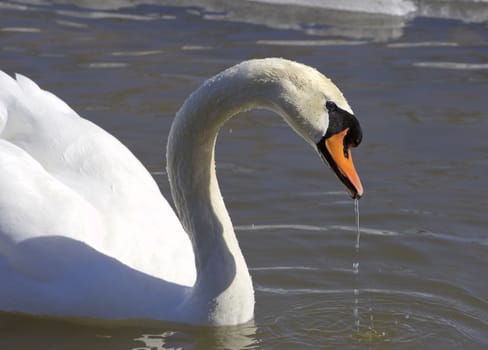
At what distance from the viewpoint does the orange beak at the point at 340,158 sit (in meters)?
5.14

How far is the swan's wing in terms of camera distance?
5.91 m

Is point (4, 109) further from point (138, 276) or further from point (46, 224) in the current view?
point (138, 276)

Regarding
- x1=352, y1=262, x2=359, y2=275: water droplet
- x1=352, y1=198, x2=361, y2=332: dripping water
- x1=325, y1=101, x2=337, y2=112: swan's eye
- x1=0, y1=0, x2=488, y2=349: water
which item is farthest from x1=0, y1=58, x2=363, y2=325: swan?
x1=352, y1=262, x2=359, y2=275: water droplet

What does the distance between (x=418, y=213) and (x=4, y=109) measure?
246 cm

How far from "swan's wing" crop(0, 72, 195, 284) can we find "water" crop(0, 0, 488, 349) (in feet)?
1.31

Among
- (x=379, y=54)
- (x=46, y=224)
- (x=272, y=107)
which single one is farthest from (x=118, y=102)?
(x=272, y=107)

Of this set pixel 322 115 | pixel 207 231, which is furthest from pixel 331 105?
pixel 207 231

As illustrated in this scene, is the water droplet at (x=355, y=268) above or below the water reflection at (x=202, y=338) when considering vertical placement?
above

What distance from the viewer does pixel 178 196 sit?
5805mm

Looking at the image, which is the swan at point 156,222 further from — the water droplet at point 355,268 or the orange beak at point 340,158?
the water droplet at point 355,268

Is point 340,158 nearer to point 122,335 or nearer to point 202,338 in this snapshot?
point 202,338

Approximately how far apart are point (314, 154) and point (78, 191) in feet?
7.66

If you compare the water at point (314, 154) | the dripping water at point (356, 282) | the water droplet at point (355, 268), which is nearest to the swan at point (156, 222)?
the water at point (314, 154)

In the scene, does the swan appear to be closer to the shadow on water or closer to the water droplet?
the shadow on water
